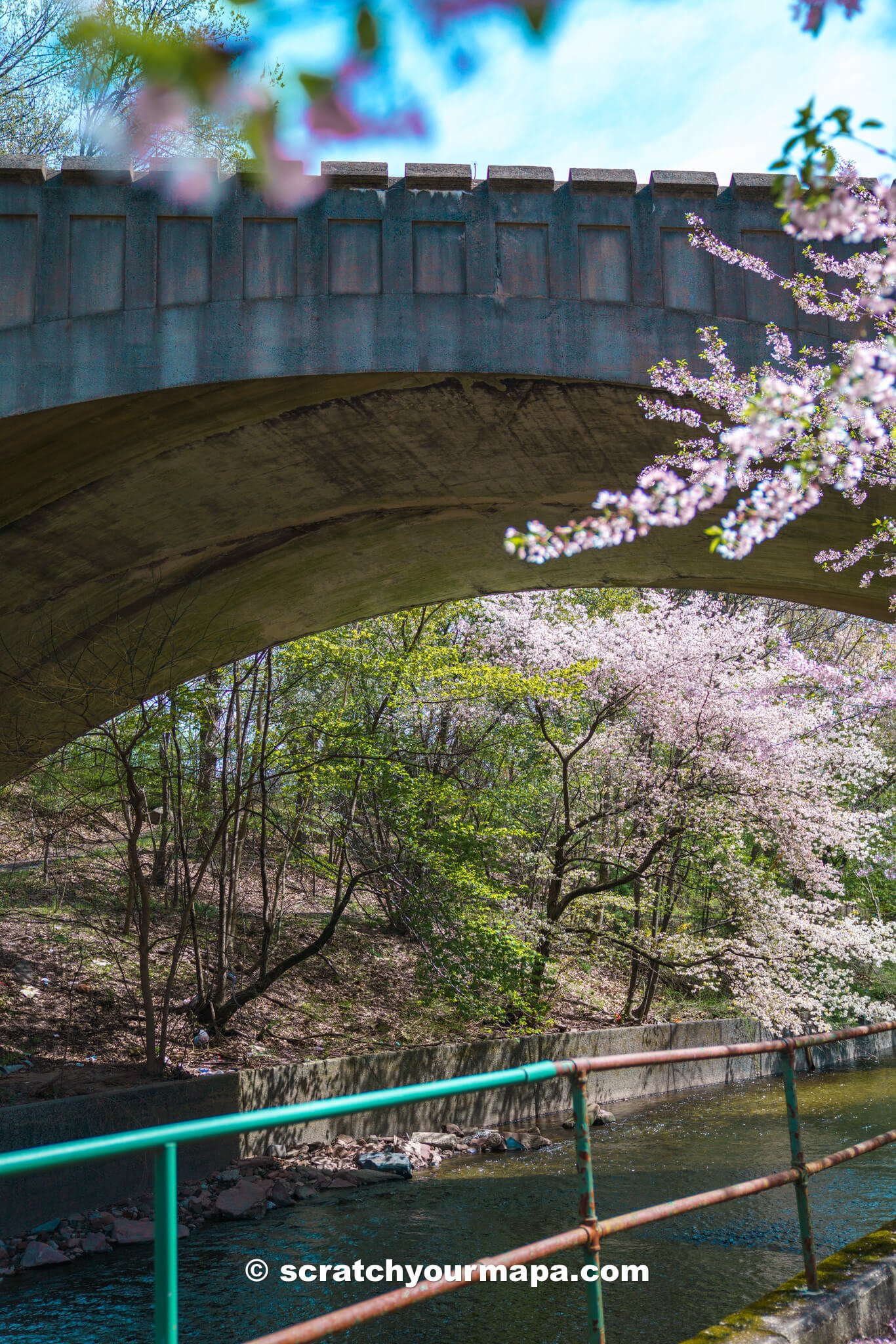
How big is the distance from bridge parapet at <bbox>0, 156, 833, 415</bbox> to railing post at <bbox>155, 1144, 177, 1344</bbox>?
5.33m

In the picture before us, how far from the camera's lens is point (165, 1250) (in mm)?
1954

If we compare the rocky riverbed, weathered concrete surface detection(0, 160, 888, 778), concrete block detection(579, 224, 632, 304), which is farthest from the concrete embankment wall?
concrete block detection(579, 224, 632, 304)

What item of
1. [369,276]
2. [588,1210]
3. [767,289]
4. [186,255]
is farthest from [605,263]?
[588,1210]

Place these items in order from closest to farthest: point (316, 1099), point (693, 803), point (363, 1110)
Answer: point (363, 1110), point (316, 1099), point (693, 803)

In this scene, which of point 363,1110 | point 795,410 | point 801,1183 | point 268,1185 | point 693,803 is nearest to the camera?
point 363,1110

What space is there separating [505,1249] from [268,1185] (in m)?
2.44

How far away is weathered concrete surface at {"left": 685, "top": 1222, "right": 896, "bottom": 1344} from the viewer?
288 centimetres

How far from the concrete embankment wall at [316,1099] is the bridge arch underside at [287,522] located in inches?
127

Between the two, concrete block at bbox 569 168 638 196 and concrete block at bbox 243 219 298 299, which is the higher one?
concrete block at bbox 569 168 638 196

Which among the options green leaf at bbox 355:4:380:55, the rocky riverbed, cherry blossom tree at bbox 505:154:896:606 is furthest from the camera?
the rocky riverbed

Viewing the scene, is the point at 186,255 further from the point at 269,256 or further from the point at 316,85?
the point at 316,85

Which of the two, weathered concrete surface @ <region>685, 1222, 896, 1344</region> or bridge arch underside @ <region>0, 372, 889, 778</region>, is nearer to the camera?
weathered concrete surface @ <region>685, 1222, 896, 1344</region>

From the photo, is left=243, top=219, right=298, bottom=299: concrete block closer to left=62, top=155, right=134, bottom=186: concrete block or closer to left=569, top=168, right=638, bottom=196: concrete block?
left=62, top=155, right=134, bottom=186: concrete block

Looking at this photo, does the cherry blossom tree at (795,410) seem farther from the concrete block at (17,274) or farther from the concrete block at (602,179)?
the concrete block at (17,274)
